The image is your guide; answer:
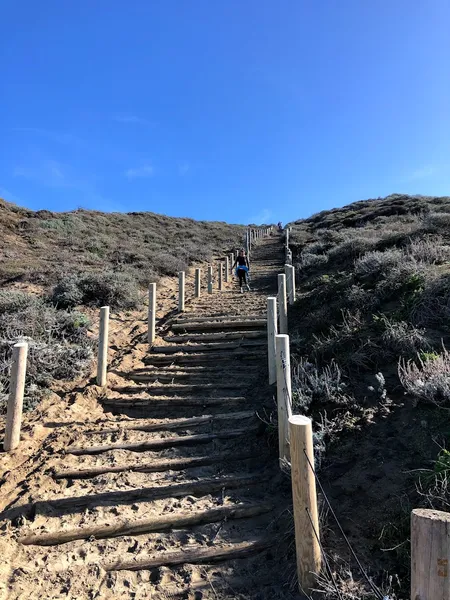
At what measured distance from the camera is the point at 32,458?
4.36 metres

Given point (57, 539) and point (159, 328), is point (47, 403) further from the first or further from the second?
point (159, 328)

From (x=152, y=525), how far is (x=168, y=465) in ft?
2.89

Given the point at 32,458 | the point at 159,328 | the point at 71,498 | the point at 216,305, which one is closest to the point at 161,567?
the point at 71,498

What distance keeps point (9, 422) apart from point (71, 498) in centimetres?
129

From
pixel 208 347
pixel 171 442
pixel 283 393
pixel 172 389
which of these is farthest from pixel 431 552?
pixel 208 347

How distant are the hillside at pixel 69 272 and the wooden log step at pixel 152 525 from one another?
96.4 inches

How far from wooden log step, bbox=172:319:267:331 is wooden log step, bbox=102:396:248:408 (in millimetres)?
2816

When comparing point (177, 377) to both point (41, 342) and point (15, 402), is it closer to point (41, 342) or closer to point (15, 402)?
point (41, 342)

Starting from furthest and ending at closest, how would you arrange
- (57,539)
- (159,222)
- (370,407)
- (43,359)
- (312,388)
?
(159,222) < (43,359) < (312,388) < (370,407) < (57,539)

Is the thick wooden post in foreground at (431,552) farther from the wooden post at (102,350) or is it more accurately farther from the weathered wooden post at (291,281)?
the weathered wooden post at (291,281)

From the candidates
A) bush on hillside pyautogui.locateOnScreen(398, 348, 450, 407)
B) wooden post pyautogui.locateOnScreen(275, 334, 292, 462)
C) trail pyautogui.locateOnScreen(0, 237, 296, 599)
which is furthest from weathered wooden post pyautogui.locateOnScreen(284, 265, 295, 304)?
wooden post pyautogui.locateOnScreen(275, 334, 292, 462)

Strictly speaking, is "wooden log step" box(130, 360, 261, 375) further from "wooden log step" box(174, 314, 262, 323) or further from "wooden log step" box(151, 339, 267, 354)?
"wooden log step" box(174, 314, 262, 323)

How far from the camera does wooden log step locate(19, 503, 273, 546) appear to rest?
331 centimetres

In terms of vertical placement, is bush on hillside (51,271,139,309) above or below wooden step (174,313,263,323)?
above
